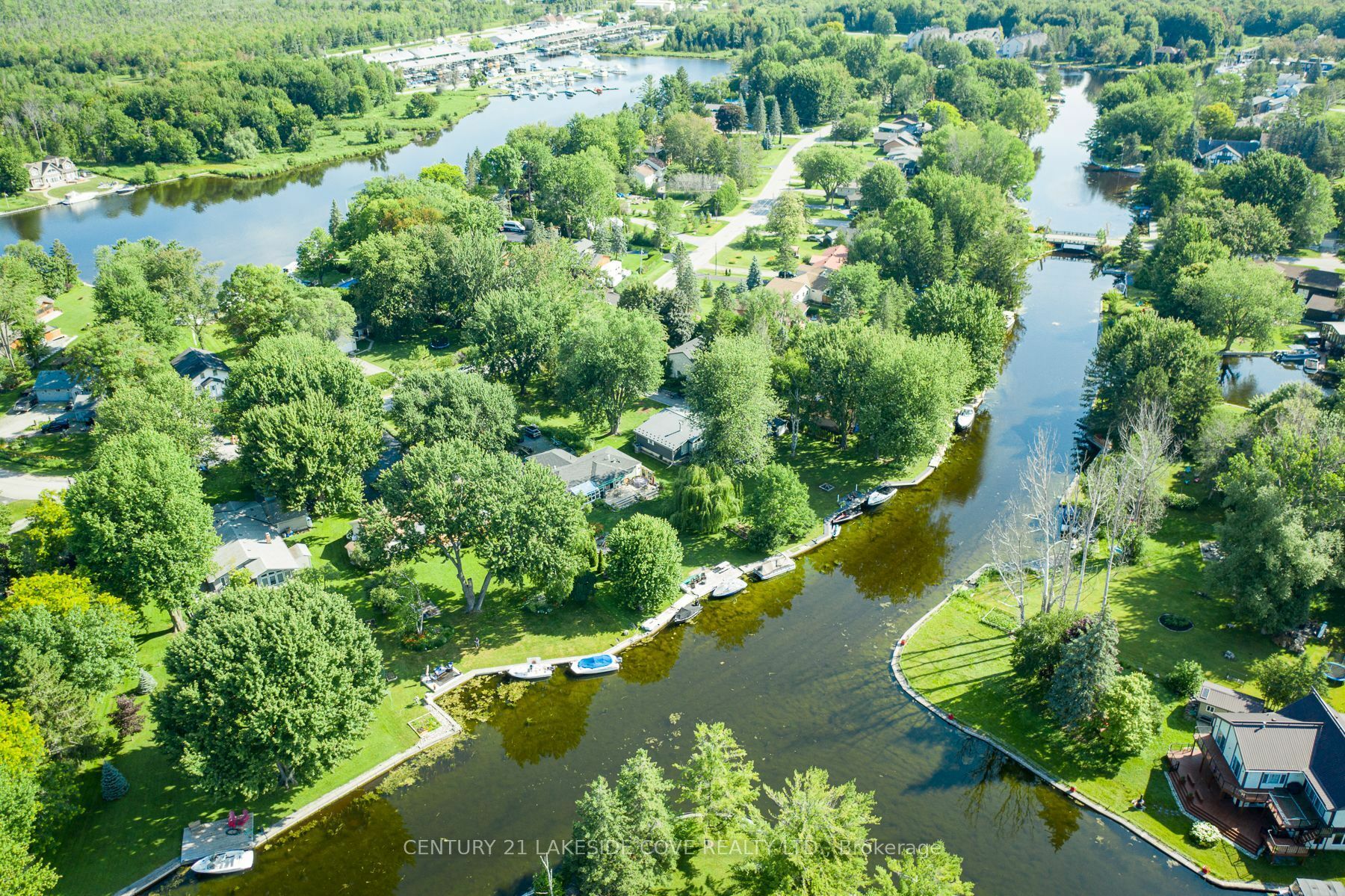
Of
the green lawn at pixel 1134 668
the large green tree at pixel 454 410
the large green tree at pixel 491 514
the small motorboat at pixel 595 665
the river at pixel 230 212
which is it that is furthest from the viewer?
the river at pixel 230 212

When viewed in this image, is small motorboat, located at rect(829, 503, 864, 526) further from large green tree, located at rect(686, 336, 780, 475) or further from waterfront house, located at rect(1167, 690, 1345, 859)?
waterfront house, located at rect(1167, 690, 1345, 859)

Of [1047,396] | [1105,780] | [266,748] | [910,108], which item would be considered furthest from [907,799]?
[910,108]

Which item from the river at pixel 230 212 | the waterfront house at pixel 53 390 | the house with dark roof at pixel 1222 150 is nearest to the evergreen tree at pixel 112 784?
the waterfront house at pixel 53 390

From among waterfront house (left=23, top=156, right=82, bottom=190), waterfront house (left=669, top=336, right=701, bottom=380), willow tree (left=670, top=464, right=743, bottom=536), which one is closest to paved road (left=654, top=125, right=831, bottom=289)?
waterfront house (left=669, top=336, right=701, bottom=380)

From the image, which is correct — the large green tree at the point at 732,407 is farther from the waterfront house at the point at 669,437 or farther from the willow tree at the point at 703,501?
the waterfront house at the point at 669,437

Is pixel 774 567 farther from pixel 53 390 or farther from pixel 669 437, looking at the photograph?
pixel 53 390

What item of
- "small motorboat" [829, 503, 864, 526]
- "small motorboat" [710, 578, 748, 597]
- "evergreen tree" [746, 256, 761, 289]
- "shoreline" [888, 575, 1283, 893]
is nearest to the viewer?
"shoreline" [888, 575, 1283, 893]
